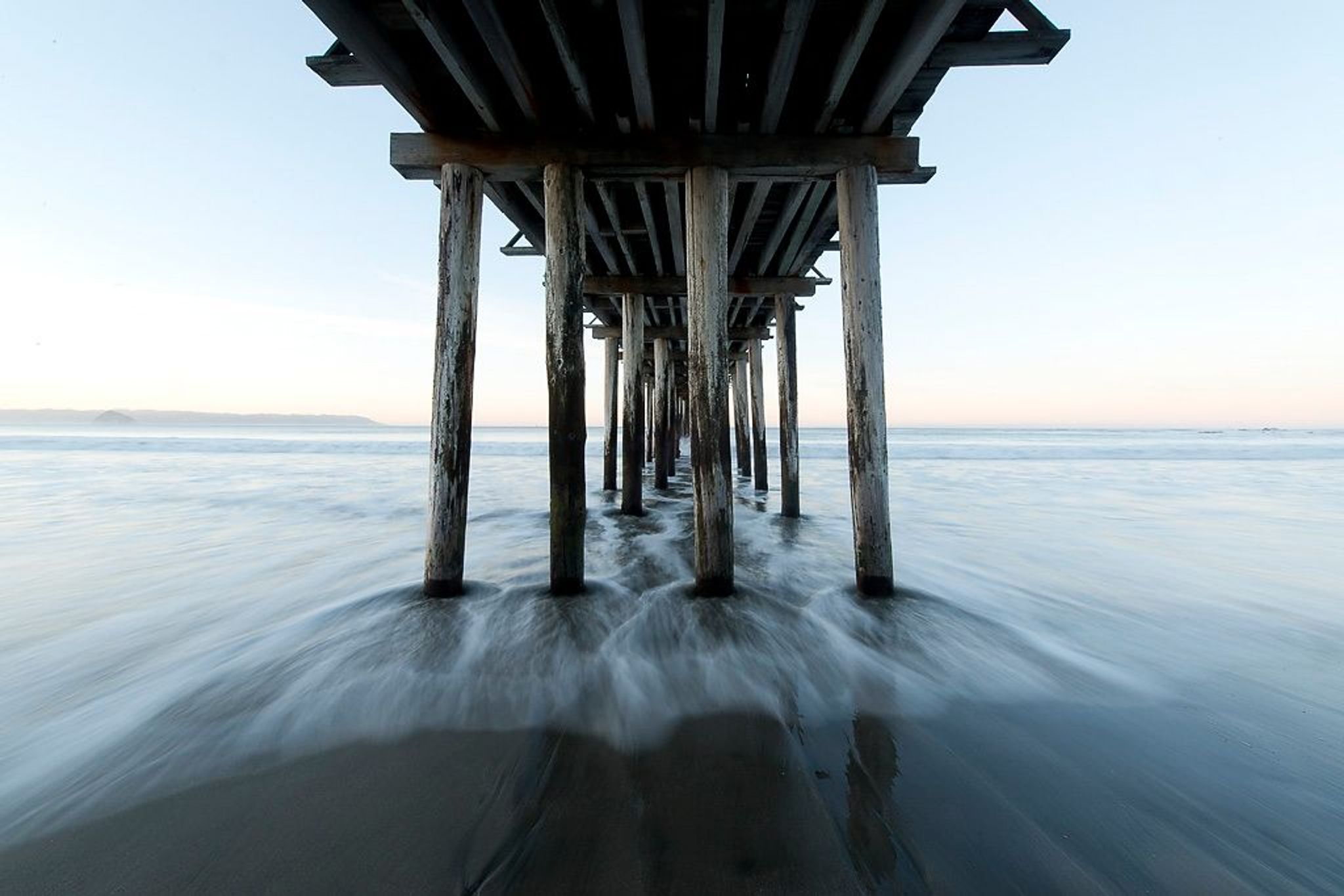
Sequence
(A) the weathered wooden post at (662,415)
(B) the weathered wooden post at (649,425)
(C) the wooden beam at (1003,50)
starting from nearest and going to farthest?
(C) the wooden beam at (1003,50), (A) the weathered wooden post at (662,415), (B) the weathered wooden post at (649,425)

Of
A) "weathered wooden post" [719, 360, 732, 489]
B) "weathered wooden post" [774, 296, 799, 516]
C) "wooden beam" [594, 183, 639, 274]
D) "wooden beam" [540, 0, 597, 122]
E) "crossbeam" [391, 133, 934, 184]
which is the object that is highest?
"wooden beam" [594, 183, 639, 274]

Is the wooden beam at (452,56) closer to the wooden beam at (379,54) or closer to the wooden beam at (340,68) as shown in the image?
the wooden beam at (379,54)

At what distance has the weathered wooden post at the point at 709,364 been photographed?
3656 mm

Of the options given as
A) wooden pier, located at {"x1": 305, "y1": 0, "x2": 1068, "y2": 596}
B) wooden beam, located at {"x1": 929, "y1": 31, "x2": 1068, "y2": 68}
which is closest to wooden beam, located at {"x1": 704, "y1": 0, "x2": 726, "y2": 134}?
wooden pier, located at {"x1": 305, "y1": 0, "x2": 1068, "y2": 596}

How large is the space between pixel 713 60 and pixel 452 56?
1.57 meters

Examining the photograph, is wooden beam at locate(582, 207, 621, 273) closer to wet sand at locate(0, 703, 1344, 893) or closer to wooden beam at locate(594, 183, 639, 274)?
wooden beam at locate(594, 183, 639, 274)

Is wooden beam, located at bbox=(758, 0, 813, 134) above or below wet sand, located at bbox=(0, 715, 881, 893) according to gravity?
above

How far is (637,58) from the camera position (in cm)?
304

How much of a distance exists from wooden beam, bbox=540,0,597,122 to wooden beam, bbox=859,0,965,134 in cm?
196

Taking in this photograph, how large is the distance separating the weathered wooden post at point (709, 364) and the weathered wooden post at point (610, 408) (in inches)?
265

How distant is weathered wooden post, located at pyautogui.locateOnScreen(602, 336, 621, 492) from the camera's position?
1055cm

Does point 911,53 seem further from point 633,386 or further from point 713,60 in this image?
point 633,386

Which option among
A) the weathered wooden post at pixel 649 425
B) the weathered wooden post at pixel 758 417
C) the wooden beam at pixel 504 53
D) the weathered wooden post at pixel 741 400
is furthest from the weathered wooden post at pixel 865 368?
the weathered wooden post at pixel 649 425

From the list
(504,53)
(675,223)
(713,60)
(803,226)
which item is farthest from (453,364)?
(803,226)
